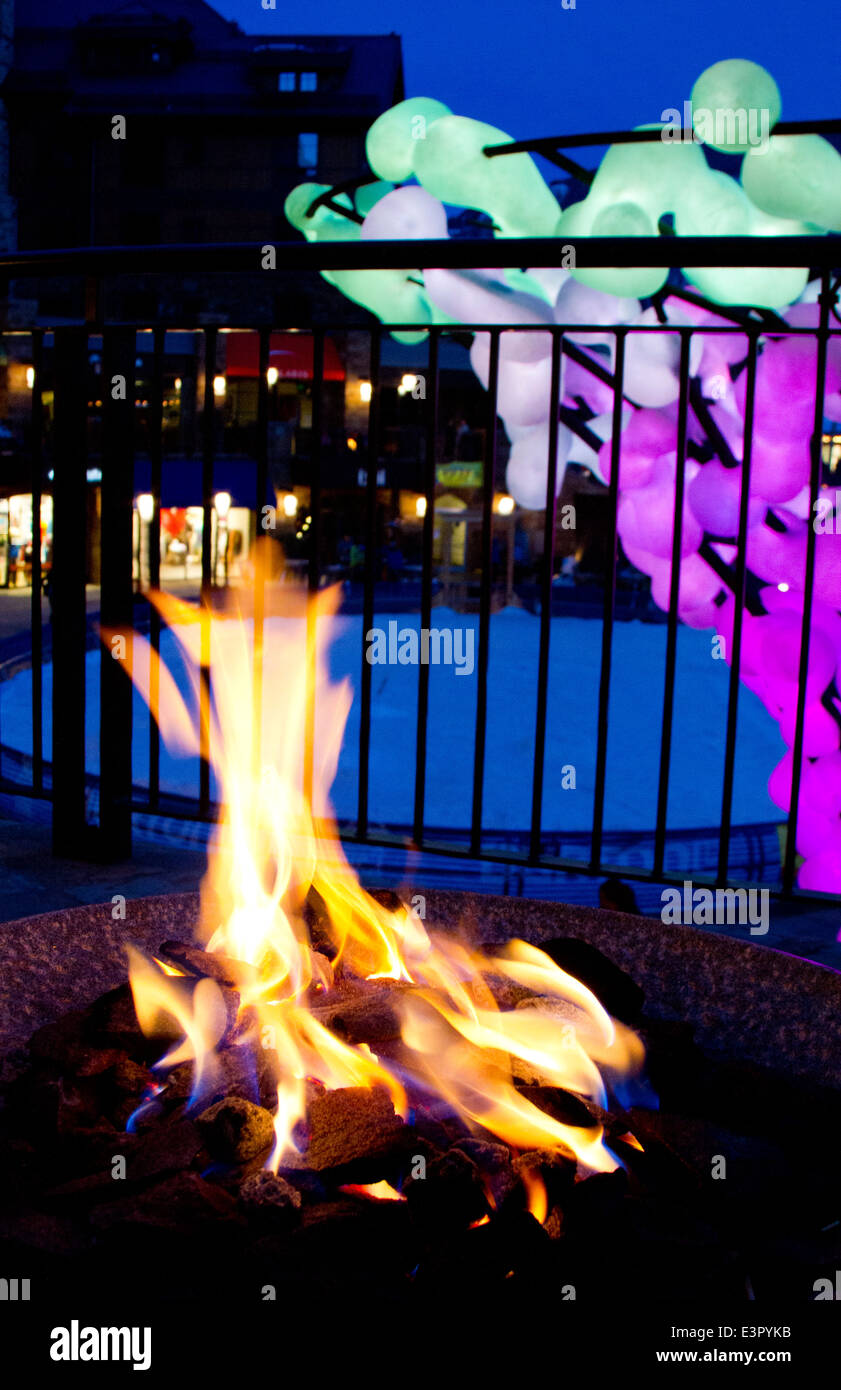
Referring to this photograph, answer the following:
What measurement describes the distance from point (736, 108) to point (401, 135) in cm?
110

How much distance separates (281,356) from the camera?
90.0ft

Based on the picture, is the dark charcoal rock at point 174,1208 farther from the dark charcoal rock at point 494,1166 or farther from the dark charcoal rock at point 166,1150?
the dark charcoal rock at point 494,1166

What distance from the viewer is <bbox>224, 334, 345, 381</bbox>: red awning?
27.5m

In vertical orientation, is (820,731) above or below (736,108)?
below

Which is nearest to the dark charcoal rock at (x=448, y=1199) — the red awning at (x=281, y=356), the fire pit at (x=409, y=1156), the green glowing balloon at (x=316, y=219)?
the fire pit at (x=409, y=1156)

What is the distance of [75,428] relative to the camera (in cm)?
268

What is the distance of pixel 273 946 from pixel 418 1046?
1.07 feet

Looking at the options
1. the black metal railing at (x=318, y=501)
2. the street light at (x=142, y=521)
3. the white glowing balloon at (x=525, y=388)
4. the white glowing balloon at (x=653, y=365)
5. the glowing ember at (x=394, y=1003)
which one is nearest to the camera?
the glowing ember at (x=394, y=1003)

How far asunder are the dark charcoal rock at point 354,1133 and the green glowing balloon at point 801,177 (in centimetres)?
212

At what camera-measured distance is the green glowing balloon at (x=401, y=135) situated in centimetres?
342

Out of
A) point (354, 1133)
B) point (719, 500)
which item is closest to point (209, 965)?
point (354, 1133)

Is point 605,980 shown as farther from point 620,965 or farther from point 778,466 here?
point 778,466

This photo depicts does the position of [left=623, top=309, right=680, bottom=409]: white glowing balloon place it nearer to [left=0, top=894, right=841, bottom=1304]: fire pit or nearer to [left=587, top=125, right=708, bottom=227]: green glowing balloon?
[left=587, top=125, right=708, bottom=227]: green glowing balloon

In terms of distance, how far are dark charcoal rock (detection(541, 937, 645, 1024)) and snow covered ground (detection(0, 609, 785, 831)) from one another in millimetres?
2266
